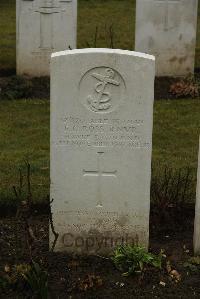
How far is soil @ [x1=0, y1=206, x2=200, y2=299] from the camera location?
18.1ft

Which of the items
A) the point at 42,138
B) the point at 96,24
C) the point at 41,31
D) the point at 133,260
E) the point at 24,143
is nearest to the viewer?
the point at 133,260

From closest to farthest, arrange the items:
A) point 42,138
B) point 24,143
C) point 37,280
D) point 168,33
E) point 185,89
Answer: point 37,280
point 24,143
point 42,138
point 185,89
point 168,33

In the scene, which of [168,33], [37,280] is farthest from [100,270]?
[168,33]

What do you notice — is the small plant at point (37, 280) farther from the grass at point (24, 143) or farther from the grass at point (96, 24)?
the grass at point (96, 24)

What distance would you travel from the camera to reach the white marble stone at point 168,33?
37.3 ft

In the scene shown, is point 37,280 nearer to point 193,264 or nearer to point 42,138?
point 193,264

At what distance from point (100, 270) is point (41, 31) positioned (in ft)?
20.5

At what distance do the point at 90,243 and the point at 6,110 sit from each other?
4.32 metres

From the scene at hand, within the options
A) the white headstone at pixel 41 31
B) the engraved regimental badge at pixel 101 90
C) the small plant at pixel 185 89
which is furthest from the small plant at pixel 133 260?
the white headstone at pixel 41 31

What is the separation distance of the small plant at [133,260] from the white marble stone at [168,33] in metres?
6.08

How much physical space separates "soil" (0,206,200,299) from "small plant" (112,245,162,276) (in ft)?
0.16

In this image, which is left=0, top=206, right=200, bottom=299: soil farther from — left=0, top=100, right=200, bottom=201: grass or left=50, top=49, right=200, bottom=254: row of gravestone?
left=0, top=100, right=200, bottom=201: grass

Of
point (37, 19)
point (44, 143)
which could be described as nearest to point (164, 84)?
point (37, 19)

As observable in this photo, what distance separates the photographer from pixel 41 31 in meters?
11.4
